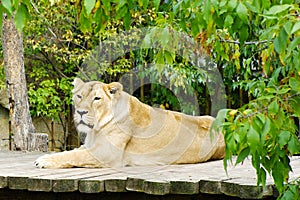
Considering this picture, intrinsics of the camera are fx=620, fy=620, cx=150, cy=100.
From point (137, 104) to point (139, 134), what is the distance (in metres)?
0.18

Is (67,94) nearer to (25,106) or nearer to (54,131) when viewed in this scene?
(54,131)

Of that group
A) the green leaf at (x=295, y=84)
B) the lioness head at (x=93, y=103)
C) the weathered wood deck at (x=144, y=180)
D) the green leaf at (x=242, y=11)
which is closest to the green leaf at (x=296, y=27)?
the green leaf at (x=242, y=11)

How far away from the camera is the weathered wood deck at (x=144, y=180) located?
268 centimetres

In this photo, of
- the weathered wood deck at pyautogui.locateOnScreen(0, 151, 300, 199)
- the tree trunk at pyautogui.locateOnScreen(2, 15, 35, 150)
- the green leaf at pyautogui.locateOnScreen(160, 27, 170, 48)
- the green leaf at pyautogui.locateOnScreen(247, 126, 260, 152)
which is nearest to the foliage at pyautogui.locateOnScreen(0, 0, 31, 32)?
the green leaf at pyautogui.locateOnScreen(160, 27, 170, 48)

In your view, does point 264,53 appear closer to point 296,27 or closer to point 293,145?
point 293,145

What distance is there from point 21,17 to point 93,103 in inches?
74.4

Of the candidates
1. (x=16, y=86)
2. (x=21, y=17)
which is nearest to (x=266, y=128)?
(x=21, y=17)

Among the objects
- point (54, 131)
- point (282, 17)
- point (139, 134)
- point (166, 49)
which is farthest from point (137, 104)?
point (54, 131)

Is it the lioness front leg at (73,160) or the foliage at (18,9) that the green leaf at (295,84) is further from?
the lioness front leg at (73,160)

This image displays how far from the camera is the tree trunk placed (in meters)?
5.54

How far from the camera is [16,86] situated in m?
5.59

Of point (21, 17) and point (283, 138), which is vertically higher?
point (21, 17)

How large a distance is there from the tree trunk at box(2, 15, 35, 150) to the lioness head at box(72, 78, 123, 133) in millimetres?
2185

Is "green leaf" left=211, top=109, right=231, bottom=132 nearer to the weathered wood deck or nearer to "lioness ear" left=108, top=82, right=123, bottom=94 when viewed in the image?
the weathered wood deck
